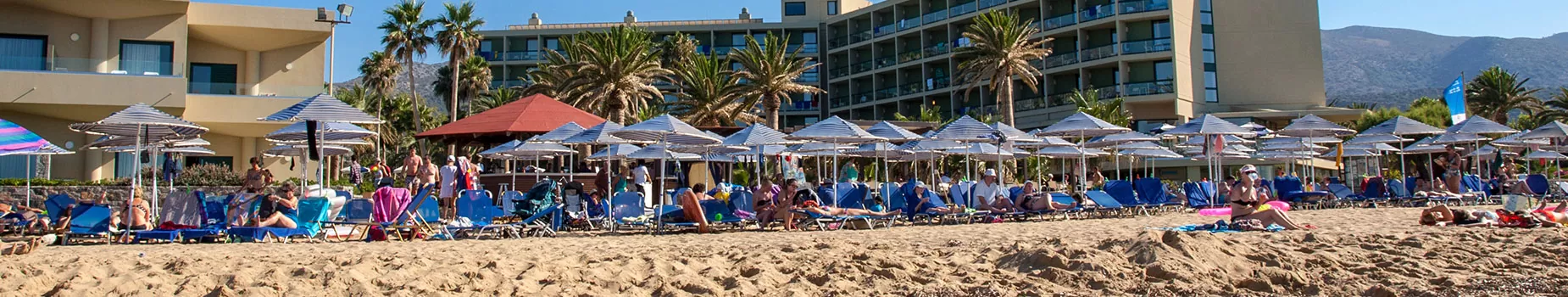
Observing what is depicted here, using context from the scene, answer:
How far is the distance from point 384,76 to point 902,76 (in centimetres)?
2499

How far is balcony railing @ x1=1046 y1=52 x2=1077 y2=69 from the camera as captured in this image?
4841cm

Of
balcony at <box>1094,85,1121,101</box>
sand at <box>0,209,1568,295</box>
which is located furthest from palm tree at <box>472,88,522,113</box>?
sand at <box>0,209,1568,295</box>

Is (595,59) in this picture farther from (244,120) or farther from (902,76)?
(902,76)

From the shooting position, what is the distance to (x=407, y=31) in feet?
132

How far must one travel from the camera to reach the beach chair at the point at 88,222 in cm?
1168

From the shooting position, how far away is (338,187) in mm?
22969

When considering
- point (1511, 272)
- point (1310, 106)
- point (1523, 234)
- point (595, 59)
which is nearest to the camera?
point (1511, 272)

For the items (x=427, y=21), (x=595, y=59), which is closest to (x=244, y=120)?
(x=595, y=59)

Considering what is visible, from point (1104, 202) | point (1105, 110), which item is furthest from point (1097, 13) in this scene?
point (1104, 202)

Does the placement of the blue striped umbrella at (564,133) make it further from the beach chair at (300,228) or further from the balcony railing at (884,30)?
the balcony railing at (884,30)

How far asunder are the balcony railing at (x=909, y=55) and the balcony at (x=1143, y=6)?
1175 centimetres

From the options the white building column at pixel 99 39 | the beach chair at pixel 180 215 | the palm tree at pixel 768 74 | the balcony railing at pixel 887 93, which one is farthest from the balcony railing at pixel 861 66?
the beach chair at pixel 180 215

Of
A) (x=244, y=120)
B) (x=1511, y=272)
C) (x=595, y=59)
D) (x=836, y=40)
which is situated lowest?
(x=1511, y=272)

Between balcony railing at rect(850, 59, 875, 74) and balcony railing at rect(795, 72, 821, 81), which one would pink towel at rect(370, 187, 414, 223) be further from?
balcony railing at rect(795, 72, 821, 81)
